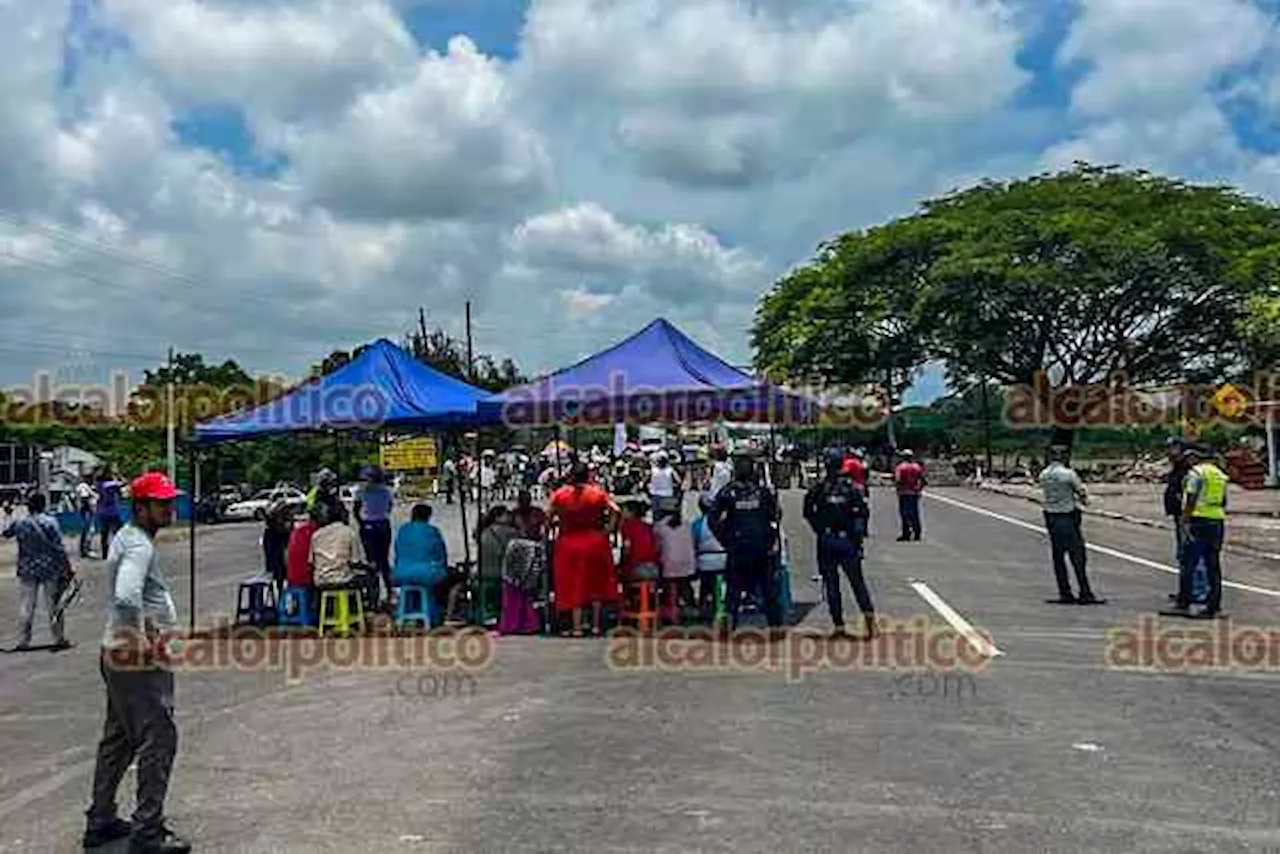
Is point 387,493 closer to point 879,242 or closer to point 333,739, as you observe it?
point 333,739

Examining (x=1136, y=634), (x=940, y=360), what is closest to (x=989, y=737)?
(x=1136, y=634)

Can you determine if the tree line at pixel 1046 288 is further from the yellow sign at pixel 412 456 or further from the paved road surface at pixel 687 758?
the paved road surface at pixel 687 758

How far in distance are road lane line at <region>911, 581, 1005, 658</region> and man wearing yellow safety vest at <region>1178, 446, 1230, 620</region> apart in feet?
7.88

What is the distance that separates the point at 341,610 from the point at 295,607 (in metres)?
0.88

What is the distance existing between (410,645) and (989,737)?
625cm

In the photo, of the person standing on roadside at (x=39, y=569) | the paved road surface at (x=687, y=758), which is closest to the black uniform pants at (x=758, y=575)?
the paved road surface at (x=687, y=758)

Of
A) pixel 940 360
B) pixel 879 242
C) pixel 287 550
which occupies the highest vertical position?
pixel 879 242

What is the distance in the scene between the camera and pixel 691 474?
46.7 m

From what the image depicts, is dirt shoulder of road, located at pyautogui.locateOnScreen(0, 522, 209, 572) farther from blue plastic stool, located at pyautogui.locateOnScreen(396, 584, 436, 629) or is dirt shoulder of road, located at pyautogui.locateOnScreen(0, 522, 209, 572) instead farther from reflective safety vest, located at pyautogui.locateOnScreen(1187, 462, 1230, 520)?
reflective safety vest, located at pyautogui.locateOnScreen(1187, 462, 1230, 520)

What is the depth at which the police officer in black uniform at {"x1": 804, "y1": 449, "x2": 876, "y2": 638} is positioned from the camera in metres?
13.3

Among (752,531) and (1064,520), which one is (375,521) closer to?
(752,531)

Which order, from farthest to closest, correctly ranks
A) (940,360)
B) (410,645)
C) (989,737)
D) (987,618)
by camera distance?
1. (940,360)
2. (987,618)
3. (410,645)
4. (989,737)

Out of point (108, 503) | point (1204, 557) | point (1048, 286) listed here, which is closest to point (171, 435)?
point (108, 503)

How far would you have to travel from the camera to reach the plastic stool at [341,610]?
1466cm
